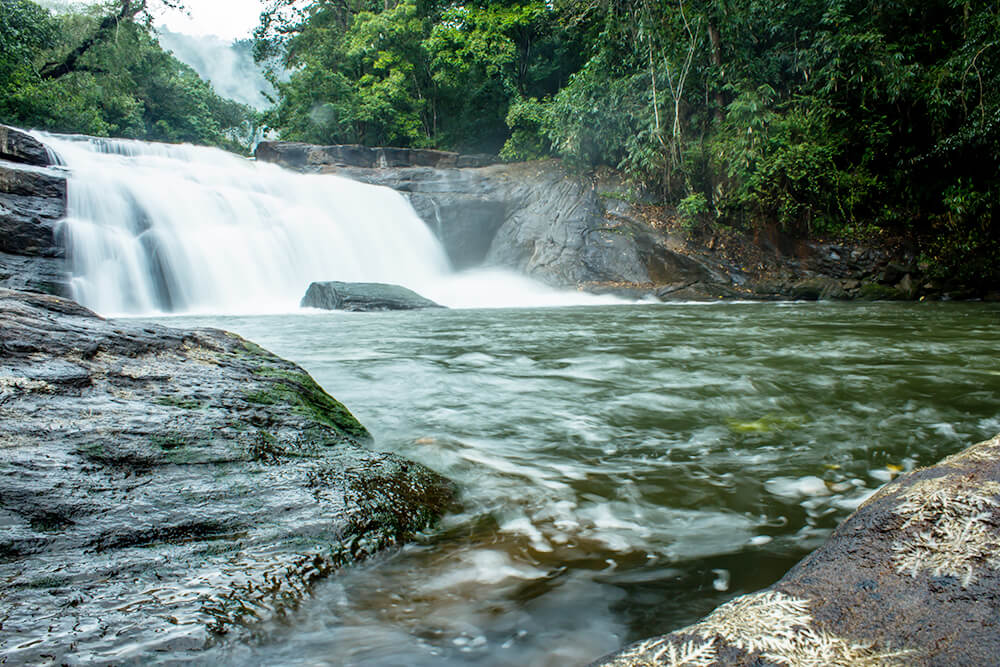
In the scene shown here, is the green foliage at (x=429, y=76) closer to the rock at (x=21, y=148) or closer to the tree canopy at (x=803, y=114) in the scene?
the tree canopy at (x=803, y=114)

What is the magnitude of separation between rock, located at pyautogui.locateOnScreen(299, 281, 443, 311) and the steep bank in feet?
Answer: 13.8

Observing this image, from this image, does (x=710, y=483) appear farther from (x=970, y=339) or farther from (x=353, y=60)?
(x=353, y=60)

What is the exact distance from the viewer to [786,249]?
1267cm

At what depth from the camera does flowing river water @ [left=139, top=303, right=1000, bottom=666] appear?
1.25m

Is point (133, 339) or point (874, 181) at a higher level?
point (874, 181)

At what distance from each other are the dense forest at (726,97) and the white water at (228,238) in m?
4.52

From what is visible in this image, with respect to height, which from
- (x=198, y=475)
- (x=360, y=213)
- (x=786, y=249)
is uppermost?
(x=360, y=213)

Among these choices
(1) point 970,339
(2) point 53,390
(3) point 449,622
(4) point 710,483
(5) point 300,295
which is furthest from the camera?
(5) point 300,295

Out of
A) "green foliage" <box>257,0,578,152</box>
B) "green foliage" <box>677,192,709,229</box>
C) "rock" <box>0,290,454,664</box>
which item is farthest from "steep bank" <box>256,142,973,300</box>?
"rock" <box>0,290,454,664</box>

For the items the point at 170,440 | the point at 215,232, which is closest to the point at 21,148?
the point at 215,232

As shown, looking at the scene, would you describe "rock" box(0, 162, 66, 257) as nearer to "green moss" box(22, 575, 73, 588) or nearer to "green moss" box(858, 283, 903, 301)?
"green moss" box(22, 575, 73, 588)

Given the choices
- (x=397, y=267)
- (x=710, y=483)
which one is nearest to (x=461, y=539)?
(x=710, y=483)

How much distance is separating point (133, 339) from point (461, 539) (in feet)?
5.46

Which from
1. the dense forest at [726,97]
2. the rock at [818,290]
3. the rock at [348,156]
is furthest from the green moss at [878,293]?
the rock at [348,156]
